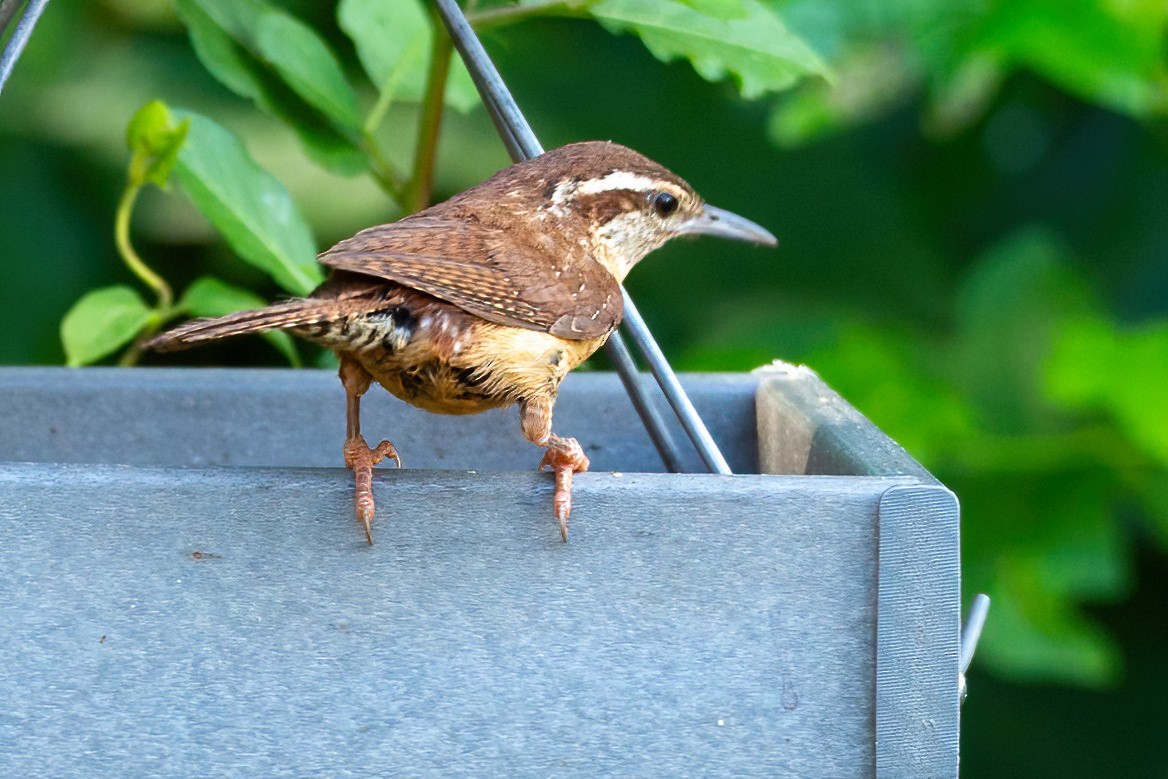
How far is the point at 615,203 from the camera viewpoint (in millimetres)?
2184

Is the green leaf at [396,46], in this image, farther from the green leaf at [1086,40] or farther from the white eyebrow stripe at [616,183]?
the green leaf at [1086,40]

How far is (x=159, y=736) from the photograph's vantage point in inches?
56.9

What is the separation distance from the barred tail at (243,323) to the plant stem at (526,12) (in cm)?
74

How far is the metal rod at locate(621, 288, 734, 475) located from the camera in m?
1.78

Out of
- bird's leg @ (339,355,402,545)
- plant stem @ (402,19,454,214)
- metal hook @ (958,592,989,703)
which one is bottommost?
metal hook @ (958,592,989,703)

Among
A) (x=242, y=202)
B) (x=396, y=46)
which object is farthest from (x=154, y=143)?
(x=396, y=46)

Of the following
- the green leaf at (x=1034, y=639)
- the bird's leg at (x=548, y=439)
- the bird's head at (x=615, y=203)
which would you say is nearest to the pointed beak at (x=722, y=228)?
the bird's head at (x=615, y=203)

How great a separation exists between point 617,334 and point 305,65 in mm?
759

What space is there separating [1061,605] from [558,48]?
1.96 m

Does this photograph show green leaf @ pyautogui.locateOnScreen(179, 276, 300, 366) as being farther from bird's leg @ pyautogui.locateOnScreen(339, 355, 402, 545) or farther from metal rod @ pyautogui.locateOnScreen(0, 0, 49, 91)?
metal rod @ pyautogui.locateOnScreen(0, 0, 49, 91)

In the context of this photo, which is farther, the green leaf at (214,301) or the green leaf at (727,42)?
the green leaf at (214,301)

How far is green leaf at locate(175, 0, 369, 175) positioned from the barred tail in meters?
0.86

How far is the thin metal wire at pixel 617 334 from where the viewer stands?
1.85 meters

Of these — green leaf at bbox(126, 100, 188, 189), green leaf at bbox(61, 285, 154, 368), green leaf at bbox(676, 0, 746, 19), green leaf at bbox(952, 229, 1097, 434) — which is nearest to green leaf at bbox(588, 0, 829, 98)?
green leaf at bbox(676, 0, 746, 19)
